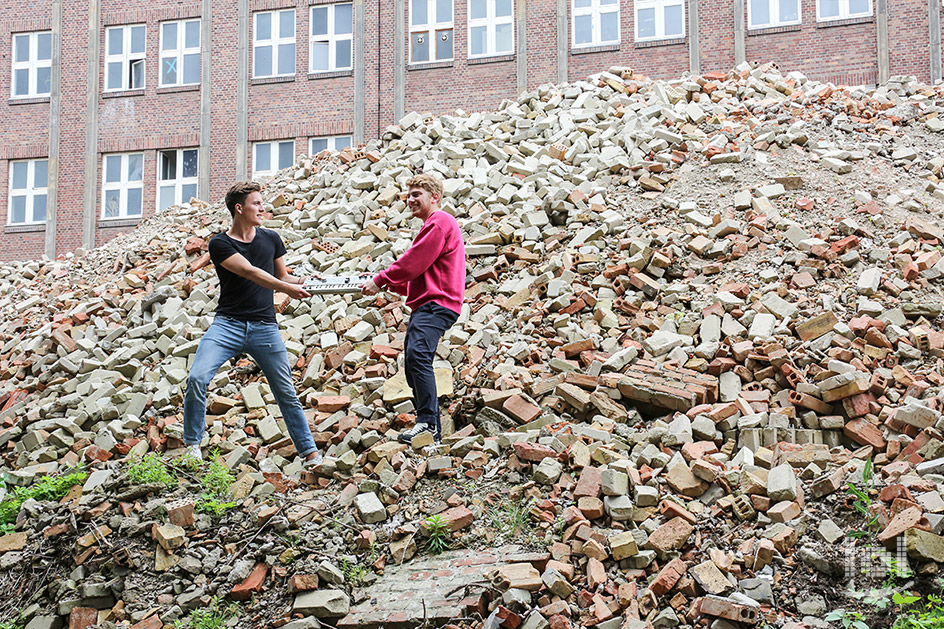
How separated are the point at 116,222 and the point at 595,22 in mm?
13745

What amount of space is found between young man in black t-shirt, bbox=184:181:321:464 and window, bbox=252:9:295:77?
1815cm

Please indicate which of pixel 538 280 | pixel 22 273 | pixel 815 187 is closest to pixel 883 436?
pixel 538 280

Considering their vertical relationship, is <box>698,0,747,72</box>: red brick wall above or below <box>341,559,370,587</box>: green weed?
above

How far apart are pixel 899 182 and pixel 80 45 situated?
2204 cm

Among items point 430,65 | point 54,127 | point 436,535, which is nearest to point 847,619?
point 436,535

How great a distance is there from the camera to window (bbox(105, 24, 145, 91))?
2359 cm

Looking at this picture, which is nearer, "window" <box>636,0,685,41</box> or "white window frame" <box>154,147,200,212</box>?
"window" <box>636,0,685,41</box>

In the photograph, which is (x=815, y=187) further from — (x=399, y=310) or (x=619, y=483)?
(x=619, y=483)

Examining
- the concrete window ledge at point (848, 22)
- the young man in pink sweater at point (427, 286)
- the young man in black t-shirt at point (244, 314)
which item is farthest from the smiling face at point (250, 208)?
the concrete window ledge at point (848, 22)

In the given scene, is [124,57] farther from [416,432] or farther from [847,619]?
[847,619]

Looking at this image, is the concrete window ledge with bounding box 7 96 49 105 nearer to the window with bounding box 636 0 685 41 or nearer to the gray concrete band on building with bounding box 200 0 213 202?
the gray concrete band on building with bounding box 200 0 213 202

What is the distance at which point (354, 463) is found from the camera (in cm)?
615

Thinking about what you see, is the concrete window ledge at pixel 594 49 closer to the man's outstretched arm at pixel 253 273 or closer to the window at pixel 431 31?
the window at pixel 431 31

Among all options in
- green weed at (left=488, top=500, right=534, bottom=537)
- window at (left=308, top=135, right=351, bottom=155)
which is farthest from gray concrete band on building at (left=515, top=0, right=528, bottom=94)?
green weed at (left=488, top=500, right=534, bottom=537)
